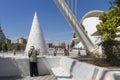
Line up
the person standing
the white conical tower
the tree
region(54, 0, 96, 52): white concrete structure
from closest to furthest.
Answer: the tree < the person standing < region(54, 0, 96, 52): white concrete structure < the white conical tower

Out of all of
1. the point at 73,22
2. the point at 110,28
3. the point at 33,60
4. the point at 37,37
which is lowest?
the point at 33,60

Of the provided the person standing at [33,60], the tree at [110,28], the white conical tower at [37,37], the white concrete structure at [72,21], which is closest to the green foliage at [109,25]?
the tree at [110,28]

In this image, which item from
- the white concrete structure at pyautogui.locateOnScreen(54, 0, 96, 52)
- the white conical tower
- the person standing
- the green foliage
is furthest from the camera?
the white conical tower

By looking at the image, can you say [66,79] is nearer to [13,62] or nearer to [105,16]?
[13,62]

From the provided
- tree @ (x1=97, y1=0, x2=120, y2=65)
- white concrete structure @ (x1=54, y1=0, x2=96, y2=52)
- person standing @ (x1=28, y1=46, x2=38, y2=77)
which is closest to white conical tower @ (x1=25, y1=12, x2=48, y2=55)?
white concrete structure @ (x1=54, y1=0, x2=96, y2=52)

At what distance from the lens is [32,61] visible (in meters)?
12.8

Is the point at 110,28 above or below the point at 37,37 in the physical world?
below

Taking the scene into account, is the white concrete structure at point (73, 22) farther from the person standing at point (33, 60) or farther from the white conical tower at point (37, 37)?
the white conical tower at point (37, 37)

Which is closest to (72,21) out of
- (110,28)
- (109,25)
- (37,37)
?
(110,28)

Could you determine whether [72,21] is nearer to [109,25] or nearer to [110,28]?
[110,28]

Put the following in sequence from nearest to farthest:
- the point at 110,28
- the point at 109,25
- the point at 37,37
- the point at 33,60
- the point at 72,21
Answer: the point at 33,60
the point at 109,25
the point at 110,28
the point at 72,21
the point at 37,37

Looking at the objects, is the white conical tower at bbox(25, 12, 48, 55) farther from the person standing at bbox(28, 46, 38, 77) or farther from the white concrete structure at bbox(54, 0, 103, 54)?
the person standing at bbox(28, 46, 38, 77)

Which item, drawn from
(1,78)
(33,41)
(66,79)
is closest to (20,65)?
(1,78)

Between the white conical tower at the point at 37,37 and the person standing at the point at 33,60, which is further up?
the white conical tower at the point at 37,37
